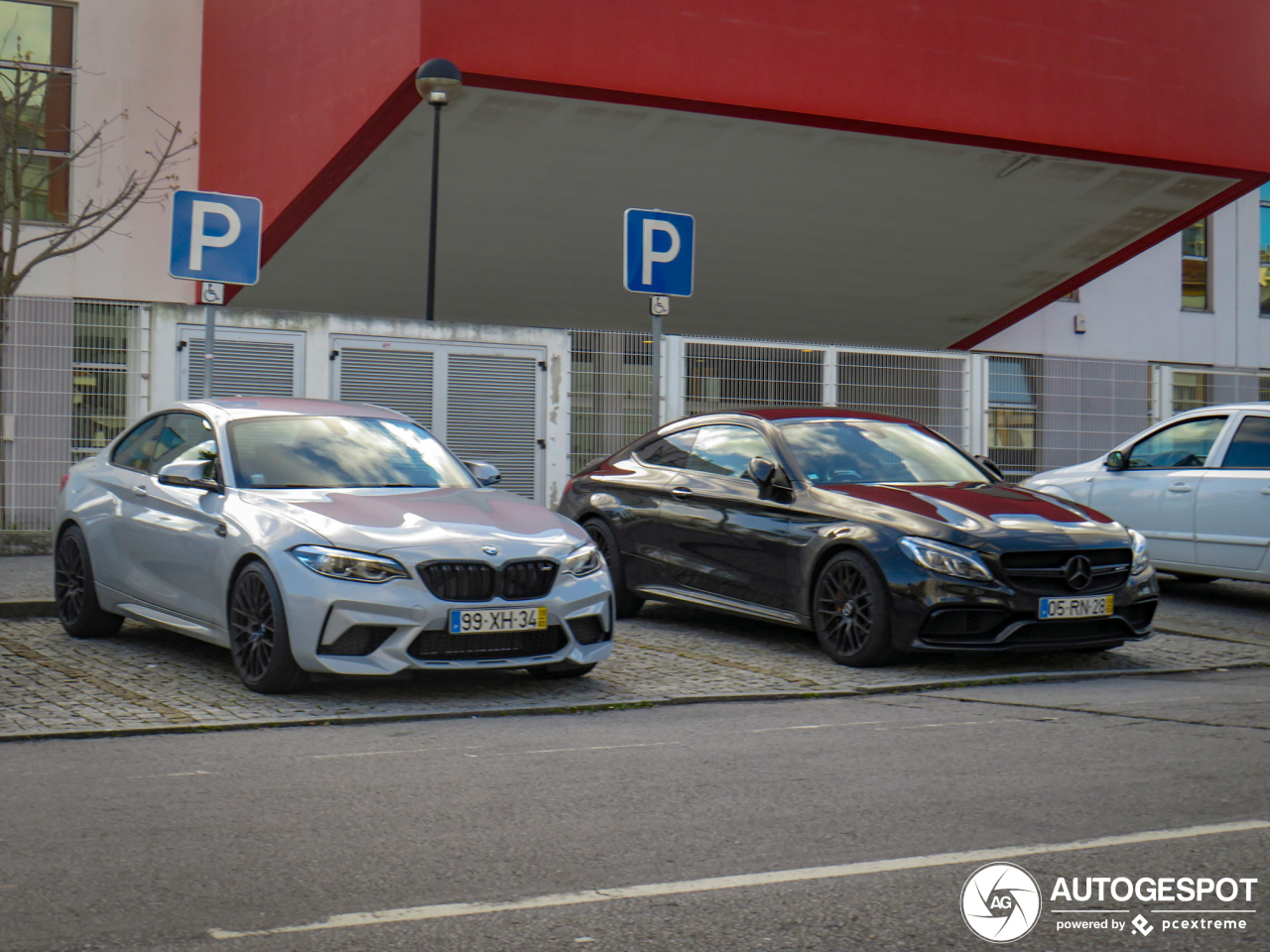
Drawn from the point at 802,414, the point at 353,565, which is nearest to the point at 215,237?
the point at 802,414

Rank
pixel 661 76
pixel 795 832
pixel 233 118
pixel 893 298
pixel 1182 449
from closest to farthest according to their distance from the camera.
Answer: pixel 795 832
pixel 1182 449
pixel 661 76
pixel 233 118
pixel 893 298

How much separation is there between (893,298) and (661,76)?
26.9ft

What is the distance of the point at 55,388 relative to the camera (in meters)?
13.7

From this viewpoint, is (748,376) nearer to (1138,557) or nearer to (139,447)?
(1138,557)

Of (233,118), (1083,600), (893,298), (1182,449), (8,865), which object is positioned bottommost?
(8,865)

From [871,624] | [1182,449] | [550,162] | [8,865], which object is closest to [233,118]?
[550,162]

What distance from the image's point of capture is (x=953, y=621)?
28.3 feet

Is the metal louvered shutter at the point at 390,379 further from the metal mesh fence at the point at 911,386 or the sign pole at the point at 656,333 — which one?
the metal mesh fence at the point at 911,386

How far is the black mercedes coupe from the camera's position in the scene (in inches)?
340

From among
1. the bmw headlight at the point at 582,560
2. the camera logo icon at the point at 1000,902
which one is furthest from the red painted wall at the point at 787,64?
the camera logo icon at the point at 1000,902

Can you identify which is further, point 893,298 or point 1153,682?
point 893,298

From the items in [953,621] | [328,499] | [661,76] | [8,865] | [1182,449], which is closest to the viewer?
[8,865]

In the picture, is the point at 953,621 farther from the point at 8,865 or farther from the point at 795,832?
the point at 8,865

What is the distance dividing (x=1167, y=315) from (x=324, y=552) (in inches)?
941
